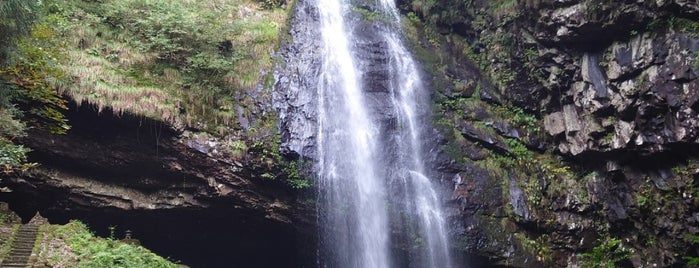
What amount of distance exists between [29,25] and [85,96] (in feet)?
7.34

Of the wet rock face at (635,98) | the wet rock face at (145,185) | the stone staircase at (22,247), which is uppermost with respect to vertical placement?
the wet rock face at (635,98)

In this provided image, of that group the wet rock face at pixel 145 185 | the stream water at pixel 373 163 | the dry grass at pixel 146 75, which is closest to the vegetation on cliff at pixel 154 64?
the dry grass at pixel 146 75

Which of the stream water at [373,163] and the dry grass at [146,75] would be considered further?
the stream water at [373,163]

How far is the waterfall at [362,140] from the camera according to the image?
38.1ft

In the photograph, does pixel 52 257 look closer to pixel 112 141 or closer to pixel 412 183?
pixel 112 141

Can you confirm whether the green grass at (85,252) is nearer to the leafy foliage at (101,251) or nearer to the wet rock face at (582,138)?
the leafy foliage at (101,251)

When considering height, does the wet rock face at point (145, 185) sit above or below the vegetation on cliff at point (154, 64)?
below

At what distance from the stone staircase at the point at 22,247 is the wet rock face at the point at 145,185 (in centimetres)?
166

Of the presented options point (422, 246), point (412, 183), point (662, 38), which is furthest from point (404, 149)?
point (662, 38)

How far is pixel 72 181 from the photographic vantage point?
10.9 metres

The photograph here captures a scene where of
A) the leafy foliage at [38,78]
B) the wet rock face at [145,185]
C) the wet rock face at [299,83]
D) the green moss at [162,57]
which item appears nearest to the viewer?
the leafy foliage at [38,78]

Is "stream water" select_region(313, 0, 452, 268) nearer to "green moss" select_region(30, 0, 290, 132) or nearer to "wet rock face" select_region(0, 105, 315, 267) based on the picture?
"wet rock face" select_region(0, 105, 315, 267)

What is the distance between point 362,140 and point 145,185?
17.4 ft

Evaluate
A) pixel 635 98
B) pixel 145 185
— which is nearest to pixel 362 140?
pixel 145 185
